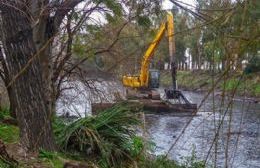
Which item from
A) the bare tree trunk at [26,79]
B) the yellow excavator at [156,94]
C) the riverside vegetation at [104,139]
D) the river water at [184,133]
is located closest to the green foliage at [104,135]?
the riverside vegetation at [104,139]

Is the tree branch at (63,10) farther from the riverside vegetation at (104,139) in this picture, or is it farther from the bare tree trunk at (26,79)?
the riverside vegetation at (104,139)

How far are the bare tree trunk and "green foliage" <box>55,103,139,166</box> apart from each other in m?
1.18

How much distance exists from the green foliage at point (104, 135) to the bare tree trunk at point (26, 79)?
46.3 inches

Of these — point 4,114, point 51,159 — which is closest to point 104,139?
point 51,159

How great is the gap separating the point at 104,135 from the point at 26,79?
2133 millimetres

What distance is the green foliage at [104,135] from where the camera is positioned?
24.6ft

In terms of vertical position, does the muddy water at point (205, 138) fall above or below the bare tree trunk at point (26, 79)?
below

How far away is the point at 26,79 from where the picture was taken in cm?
605

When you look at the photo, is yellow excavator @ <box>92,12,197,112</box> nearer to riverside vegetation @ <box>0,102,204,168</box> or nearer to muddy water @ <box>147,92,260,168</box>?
muddy water @ <box>147,92,260,168</box>

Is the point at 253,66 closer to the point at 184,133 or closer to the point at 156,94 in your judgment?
the point at 184,133

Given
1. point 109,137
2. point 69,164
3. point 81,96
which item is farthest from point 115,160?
point 81,96

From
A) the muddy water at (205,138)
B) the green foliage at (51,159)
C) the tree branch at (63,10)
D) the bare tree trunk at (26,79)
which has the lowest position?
the muddy water at (205,138)

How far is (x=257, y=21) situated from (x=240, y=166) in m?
12.0

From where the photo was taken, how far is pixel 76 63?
11.1m
